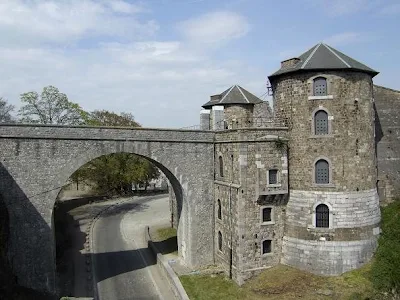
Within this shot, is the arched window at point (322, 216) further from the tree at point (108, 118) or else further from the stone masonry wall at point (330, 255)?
the tree at point (108, 118)

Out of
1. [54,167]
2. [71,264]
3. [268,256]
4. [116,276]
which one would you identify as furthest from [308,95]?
[71,264]

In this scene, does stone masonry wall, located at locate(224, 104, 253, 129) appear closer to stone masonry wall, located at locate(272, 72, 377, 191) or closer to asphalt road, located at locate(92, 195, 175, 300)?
stone masonry wall, located at locate(272, 72, 377, 191)

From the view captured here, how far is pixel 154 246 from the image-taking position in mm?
29984

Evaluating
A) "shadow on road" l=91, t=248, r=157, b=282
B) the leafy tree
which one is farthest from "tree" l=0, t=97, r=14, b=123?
"shadow on road" l=91, t=248, r=157, b=282

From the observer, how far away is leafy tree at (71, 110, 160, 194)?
50656 millimetres

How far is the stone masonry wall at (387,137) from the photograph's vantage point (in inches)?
1135

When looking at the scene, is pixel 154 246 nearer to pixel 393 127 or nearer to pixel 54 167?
pixel 54 167

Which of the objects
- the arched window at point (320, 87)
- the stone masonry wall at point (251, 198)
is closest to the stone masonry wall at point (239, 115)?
the stone masonry wall at point (251, 198)

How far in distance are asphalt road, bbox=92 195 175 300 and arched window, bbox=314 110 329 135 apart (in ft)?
44.0

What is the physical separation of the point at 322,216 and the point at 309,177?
2509mm

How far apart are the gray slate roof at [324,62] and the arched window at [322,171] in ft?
18.8

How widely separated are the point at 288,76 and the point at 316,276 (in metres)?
12.3

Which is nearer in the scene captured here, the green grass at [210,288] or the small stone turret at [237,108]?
the green grass at [210,288]

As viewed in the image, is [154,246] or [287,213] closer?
[287,213]
